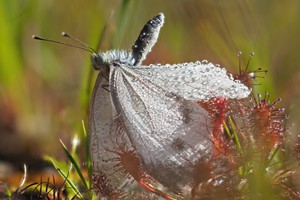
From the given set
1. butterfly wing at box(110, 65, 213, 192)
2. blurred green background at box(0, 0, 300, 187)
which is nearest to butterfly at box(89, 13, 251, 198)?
butterfly wing at box(110, 65, 213, 192)

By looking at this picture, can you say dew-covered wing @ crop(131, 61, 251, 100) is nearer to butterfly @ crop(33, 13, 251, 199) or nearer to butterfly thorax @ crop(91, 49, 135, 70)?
butterfly @ crop(33, 13, 251, 199)

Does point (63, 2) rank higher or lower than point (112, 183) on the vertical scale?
higher

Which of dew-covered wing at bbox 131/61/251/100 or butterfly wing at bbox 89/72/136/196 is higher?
dew-covered wing at bbox 131/61/251/100

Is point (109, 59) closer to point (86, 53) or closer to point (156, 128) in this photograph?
point (156, 128)

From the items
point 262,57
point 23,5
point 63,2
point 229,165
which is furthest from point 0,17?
point 229,165

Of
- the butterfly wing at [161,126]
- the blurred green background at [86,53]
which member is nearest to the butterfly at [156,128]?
the butterfly wing at [161,126]

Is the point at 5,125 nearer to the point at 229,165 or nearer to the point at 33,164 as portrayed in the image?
the point at 33,164

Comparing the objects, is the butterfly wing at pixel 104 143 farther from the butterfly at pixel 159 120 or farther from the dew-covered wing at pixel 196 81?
the dew-covered wing at pixel 196 81
